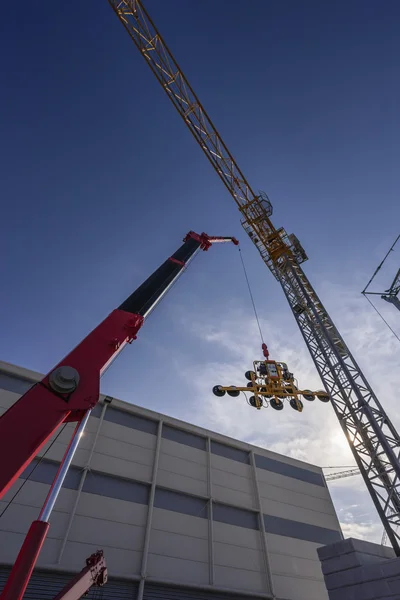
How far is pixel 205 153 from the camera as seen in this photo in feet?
82.9

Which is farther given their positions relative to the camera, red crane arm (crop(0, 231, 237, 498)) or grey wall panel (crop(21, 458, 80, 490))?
grey wall panel (crop(21, 458, 80, 490))

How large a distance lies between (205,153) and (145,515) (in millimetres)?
24000

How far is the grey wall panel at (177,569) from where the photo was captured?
11797 millimetres

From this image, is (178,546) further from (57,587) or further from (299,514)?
(299,514)

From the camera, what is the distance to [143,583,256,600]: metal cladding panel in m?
11.3

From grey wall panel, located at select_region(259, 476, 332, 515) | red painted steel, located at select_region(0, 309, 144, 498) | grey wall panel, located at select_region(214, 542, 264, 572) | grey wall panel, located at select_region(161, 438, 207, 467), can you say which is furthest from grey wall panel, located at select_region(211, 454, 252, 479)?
red painted steel, located at select_region(0, 309, 144, 498)

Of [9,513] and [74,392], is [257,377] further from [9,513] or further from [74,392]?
[74,392]

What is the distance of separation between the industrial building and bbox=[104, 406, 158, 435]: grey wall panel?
0.05 meters

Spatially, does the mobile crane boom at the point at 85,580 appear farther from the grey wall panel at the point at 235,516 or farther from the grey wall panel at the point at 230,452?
the grey wall panel at the point at 230,452

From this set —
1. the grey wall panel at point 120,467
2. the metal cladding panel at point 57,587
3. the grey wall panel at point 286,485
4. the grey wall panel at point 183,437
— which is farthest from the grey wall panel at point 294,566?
the grey wall panel at point 120,467

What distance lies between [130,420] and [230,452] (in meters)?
5.86

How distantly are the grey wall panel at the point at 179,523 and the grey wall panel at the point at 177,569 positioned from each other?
910 mm

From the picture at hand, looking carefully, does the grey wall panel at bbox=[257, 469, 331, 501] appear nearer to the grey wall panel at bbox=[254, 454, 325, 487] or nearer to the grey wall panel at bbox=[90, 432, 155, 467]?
the grey wall panel at bbox=[254, 454, 325, 487]

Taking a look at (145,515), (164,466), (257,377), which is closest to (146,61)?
(257,377)
